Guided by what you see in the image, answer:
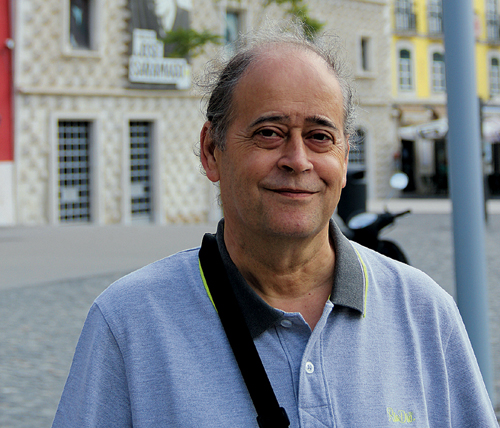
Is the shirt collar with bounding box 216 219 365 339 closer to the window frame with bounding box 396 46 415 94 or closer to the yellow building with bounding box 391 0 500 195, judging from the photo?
the yellow building with bounding box 391 0 500 195

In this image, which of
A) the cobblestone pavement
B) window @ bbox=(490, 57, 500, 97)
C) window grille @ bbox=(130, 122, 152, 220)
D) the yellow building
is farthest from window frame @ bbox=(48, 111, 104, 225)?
window @ bbox=(490, 57, 500, 97)

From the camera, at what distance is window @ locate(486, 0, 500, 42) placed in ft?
127

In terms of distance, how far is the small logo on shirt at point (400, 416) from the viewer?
1475mm

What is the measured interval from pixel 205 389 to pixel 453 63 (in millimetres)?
2534

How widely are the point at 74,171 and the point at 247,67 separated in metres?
19.0

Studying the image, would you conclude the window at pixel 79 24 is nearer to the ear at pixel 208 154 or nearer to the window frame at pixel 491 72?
the ear at pixel 208 154

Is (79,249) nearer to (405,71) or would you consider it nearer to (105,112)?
(105,112)

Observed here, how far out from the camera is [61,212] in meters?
19.5

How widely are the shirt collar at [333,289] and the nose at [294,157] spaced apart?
0.78ft

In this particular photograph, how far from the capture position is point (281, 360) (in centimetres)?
145

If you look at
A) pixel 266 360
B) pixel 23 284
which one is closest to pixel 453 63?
pixel 266 360

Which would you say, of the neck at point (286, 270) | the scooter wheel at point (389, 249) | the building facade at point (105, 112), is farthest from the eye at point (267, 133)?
the building facade at point (105, 112)

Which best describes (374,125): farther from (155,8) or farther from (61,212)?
(61,212)

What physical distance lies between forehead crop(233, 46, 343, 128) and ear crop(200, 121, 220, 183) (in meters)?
0.16
